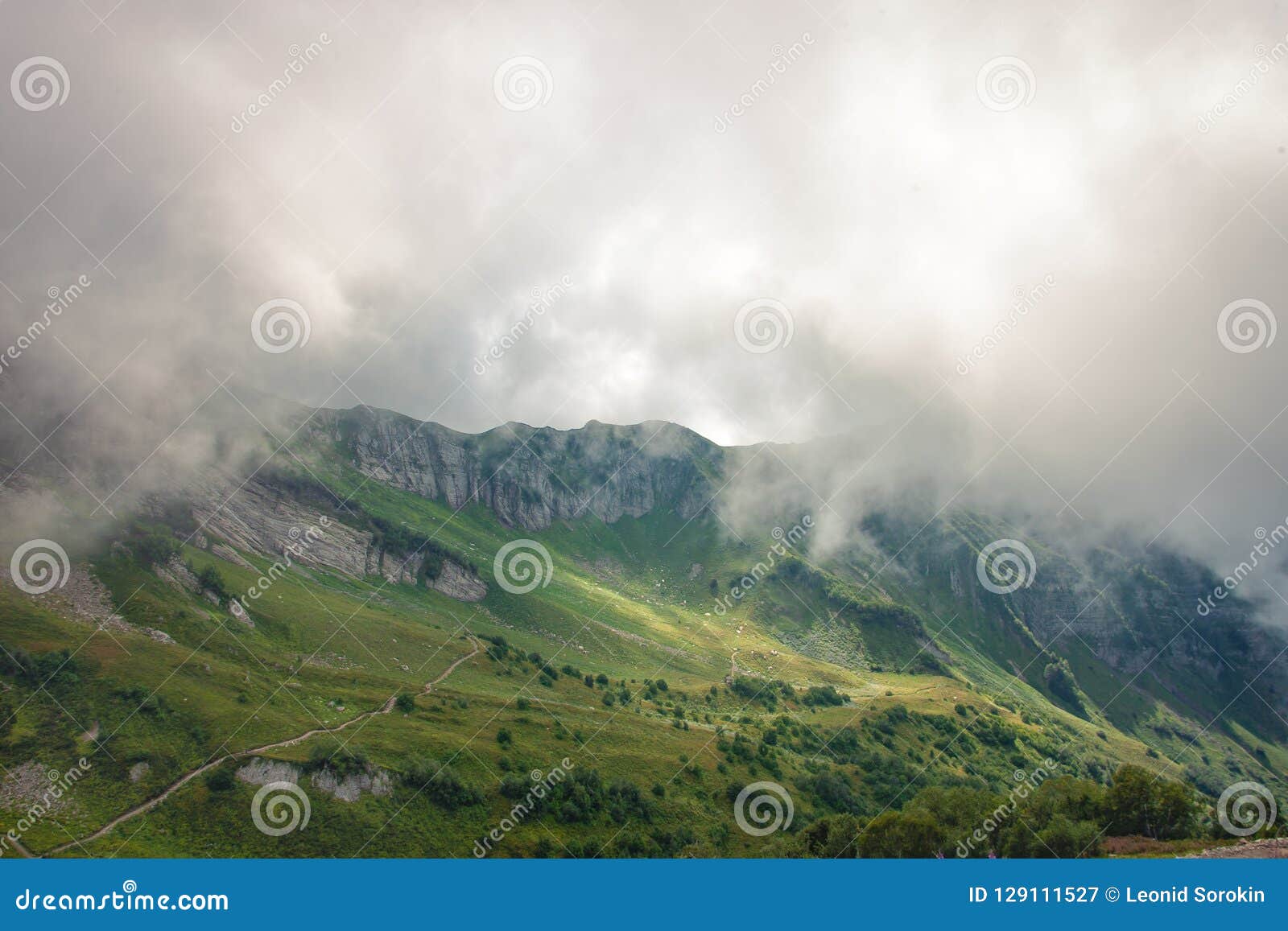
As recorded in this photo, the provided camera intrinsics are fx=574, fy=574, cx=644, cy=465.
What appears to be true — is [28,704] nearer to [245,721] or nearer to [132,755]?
[132,755]

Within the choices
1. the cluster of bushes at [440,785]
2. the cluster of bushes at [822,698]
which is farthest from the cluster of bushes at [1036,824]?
the cluster of bushes at [822,698]

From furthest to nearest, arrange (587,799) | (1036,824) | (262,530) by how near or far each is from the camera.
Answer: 1. (262,530)
2. (587,799)
3. (1036,824)

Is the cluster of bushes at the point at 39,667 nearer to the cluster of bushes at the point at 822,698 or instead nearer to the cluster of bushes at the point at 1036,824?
the cluster of bushes at the point at 1036,824

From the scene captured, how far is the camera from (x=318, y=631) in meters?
131

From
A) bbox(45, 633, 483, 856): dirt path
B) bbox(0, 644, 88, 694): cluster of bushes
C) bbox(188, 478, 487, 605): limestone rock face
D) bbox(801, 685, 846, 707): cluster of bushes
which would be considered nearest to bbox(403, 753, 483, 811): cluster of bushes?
bbox(45, 633, 483, 856): dirt path

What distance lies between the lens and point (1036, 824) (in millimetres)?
62938

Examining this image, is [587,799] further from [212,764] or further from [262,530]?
[262,530]

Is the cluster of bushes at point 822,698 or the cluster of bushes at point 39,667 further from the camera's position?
the cluster of bushes at point 822,698

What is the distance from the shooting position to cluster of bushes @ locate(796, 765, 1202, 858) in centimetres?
5809

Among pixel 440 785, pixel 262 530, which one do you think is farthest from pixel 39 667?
pixel 262 530

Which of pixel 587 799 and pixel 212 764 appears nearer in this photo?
pixel 212 764

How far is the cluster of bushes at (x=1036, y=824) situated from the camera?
2287 inches

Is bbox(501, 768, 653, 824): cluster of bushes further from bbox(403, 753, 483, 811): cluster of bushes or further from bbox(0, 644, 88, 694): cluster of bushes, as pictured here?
bbox(0, 644, 88, 694): cluster of bushes

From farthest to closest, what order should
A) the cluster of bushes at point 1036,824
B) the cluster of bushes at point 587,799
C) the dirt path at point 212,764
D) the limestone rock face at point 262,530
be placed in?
the limestone rock face at point 262,530 < the cluster of bushes at point 587,799 < the dirt path at point 212,764 < the cluster of bushes at point 1036,824
